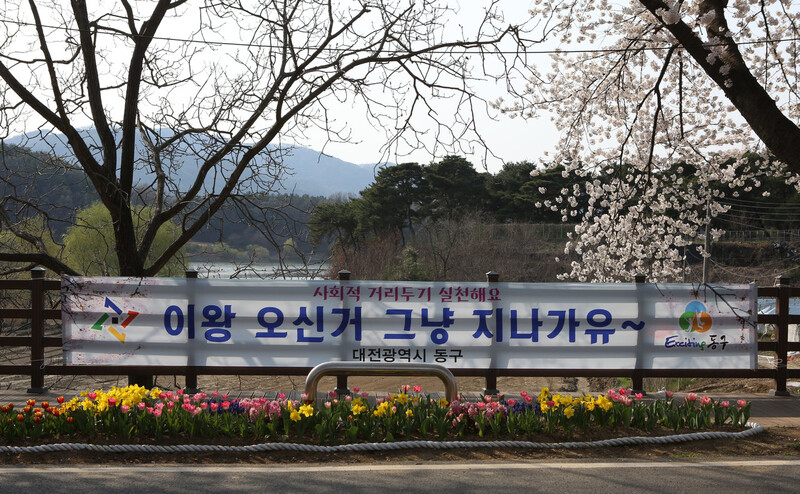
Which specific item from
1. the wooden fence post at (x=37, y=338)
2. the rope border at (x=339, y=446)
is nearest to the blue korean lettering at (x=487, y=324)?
the rope border at (x=339, y=446)

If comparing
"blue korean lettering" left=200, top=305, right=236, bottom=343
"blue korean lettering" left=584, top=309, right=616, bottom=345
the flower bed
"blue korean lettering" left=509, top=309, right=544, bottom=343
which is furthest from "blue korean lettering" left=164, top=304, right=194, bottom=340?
"blue korean lettering" left=584, top=309, right=616, bottom=345

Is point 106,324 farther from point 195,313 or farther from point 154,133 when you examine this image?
point 154,133

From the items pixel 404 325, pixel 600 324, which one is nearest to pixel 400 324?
pixel 404 325

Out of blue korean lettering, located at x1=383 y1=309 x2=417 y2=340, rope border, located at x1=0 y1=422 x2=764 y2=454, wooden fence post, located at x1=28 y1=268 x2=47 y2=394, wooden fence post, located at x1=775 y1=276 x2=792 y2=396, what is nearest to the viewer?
rope border, located at x1=0 y1=422 x2=764 y2=454

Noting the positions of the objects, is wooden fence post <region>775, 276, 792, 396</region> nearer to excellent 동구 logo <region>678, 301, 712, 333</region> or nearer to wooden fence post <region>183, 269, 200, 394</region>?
excellent 동구 logo <region>678, 301, 712, 333</region>

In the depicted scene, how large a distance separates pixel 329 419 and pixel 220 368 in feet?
10.7

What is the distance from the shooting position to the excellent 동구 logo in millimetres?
8789

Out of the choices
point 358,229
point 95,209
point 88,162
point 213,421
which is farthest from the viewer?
point 358,229

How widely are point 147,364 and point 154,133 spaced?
3.09 meters

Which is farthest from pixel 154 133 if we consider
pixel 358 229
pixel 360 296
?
Result: pixel 358 229

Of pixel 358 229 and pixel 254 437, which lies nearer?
pixel 254 437

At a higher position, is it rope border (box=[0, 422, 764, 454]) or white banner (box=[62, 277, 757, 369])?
white banner (box=[62, 277, 757, 369])

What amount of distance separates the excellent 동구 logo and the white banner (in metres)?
0.01

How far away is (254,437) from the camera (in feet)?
19.4
